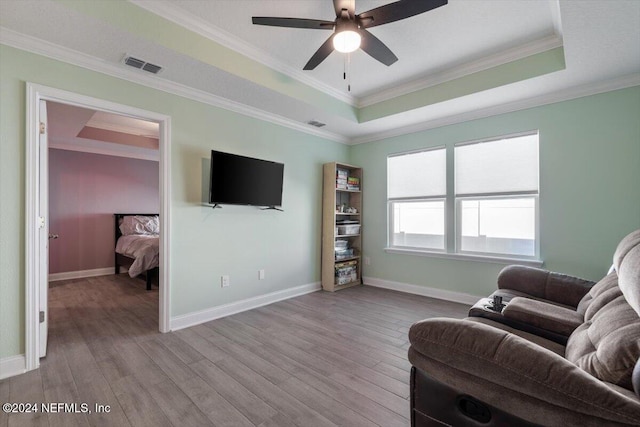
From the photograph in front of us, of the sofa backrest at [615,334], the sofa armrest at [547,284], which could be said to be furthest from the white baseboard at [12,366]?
the sofa armrest at [547,284]

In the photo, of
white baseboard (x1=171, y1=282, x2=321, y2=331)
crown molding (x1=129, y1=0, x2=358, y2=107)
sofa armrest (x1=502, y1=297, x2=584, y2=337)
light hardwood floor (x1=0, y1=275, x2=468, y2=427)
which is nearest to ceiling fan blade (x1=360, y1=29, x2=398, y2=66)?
crown molding (x1=129, y1=0, x2=358, y2=107)

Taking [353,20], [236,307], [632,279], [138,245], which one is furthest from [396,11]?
[138,245]

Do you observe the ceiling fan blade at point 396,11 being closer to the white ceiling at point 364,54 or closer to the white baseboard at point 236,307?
the white ceiling at point 364,54

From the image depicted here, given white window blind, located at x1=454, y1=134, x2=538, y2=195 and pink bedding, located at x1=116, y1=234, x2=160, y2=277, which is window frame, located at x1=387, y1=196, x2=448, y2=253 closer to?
white window blind, located at x1=454, y1=134, x2=538, y2=195

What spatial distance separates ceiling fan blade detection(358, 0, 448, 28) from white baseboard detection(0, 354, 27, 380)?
3.54m

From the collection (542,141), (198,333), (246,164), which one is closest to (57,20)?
(246,164)

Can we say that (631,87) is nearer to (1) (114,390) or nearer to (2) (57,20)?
(2) (57,20)

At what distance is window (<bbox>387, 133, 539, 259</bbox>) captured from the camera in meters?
3.43

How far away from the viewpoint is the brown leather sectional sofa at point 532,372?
0.88 metres

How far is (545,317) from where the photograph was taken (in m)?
1.69

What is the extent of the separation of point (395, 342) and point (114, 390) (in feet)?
7.29

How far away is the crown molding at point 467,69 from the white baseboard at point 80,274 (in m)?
5.72

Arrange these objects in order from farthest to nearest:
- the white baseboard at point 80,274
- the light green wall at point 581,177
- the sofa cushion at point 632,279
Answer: the white baseboard at point 80,274 → the light green wall at point 581,177 → the sofa cushion at point 632,279

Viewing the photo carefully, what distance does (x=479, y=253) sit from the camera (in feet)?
12.2
